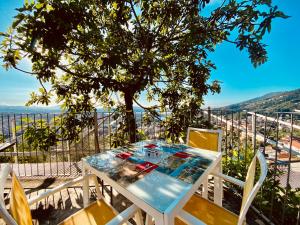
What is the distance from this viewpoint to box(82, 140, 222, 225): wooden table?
101 cm

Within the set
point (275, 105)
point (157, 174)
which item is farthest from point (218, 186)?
point (275, 105)

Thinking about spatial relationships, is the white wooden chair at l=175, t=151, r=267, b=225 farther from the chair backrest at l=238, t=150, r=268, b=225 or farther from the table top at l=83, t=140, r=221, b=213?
the table top at l=83, t=140, r=221, b=213

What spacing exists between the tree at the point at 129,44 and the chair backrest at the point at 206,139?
1.06 meters

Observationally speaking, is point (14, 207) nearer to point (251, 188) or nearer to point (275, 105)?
point (251, 188)

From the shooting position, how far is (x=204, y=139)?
2.36 metres

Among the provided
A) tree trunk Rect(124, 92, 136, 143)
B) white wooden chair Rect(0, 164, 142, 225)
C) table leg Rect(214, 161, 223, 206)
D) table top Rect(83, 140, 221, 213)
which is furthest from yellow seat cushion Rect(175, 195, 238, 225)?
tree trunk Rect(124, 92, 136, 143)

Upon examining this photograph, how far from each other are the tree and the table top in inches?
47.8

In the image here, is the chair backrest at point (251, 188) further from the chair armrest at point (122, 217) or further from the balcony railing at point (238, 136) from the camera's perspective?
the balcony railing at point (238, 136)

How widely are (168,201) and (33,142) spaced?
9.89 ft

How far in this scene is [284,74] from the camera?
146 ft

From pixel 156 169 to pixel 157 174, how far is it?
92 millimetres

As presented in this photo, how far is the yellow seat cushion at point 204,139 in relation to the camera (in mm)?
2234

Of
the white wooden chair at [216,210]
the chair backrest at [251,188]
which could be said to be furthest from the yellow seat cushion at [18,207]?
the chair backrest at [251,188]

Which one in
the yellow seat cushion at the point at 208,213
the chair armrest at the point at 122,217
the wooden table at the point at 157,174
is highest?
the wooden table at the point at 157,174
